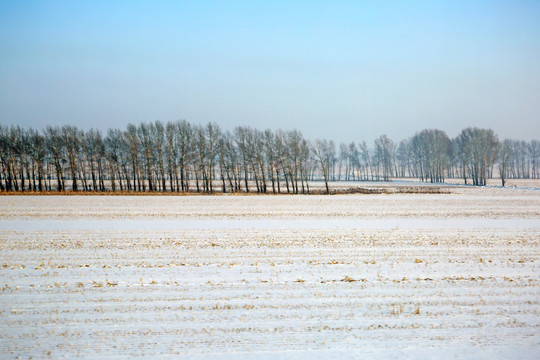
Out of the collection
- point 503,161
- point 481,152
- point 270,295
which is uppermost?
point 481,152

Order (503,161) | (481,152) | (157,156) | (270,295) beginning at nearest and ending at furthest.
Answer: (270,295) → (157,156) → (481,152) → (503,161)

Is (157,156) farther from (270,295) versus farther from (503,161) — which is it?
(503,161)

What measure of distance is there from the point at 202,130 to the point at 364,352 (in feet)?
200

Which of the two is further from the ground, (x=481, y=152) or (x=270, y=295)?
(x=481, y=152)

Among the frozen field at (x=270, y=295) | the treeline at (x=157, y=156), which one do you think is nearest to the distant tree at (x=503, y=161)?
the treeline at (x=157, y=156)

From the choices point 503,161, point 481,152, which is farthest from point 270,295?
point 503,161

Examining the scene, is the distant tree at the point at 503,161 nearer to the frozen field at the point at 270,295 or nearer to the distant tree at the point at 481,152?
the distant tree at the point at 481,152

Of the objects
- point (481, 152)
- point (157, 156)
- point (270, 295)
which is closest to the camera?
point (270, 295)

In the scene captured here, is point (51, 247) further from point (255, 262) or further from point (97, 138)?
point (97, 138)

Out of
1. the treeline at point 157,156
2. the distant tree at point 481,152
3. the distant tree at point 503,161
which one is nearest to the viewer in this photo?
the treeline at point 157,156

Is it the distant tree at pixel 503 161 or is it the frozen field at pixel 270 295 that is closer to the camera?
the frozen field at pixel 270 295

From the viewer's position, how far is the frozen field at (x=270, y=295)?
6680mm

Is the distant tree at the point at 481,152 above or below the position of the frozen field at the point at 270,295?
above

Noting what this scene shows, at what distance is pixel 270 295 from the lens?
9.13 metres
